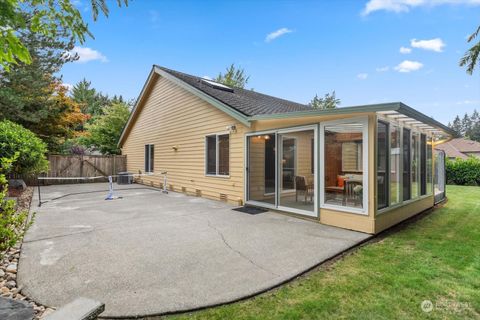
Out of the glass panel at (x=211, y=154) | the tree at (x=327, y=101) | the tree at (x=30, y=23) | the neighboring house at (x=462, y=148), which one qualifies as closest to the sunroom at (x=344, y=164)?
the glass panel at (x=211, y=154)

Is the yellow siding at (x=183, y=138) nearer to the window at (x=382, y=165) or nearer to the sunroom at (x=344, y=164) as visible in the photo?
the sunroom at (x=344, y=164)

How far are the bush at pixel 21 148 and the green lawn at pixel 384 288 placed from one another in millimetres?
7939

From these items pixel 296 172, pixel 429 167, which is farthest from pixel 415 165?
pixel 296 172

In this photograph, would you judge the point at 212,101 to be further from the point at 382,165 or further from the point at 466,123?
the point at 466,123

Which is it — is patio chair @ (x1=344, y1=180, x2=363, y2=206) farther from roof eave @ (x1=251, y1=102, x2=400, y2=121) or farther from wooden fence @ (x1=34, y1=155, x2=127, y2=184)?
wooden fence @ (x1=34, y1=155, x2=127, y2=184)

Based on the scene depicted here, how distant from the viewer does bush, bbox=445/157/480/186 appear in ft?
46.5

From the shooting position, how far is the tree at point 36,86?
37.1 feet

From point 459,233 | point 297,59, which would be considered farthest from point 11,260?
point 297,59

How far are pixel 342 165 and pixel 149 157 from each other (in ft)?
33.2

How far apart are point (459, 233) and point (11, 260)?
766 cm

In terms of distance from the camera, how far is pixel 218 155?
27.4 feet

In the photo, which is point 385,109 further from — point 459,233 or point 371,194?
point 459,233

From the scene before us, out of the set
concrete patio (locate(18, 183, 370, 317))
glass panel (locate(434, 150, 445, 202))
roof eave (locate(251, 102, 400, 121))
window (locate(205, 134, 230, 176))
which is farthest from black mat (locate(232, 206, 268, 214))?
glass panel (locate(434, 150, 445, 202))

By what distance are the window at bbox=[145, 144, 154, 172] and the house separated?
2.58 metres
